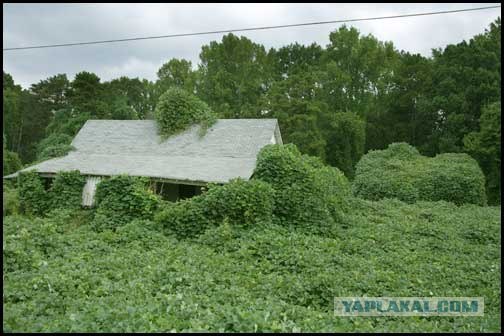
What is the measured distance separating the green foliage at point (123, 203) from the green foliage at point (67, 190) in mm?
1334

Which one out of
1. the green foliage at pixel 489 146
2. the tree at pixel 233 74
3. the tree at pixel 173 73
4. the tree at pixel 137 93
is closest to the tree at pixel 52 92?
the tree at pixel 137 93

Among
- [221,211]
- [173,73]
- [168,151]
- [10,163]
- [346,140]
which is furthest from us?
[173,73]

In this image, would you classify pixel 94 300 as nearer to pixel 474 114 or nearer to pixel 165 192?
pixel 165 192

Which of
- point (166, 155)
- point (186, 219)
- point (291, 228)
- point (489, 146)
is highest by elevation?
point (489, 146)

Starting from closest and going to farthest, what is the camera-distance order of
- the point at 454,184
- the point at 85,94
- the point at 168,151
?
1. the point at 168,151
2. the point at 454,184
3. the point at 85,94

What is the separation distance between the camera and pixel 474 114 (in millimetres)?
20875

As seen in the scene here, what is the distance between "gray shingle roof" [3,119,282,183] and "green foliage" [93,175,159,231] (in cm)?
78

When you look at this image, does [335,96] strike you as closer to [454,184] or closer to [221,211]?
[454,184]

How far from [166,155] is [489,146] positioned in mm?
14993

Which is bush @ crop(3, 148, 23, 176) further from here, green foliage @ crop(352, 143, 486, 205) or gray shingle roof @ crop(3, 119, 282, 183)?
green foliage @ crop(352, 143, 486, 205)

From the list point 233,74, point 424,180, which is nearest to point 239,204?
point 424,180

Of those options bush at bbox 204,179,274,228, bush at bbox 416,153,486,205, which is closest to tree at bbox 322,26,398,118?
bush at bbox 416,153,486,205

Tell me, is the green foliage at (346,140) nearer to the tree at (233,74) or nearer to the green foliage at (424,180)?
the tree at (233,74)

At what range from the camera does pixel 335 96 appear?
2672 centimetres
